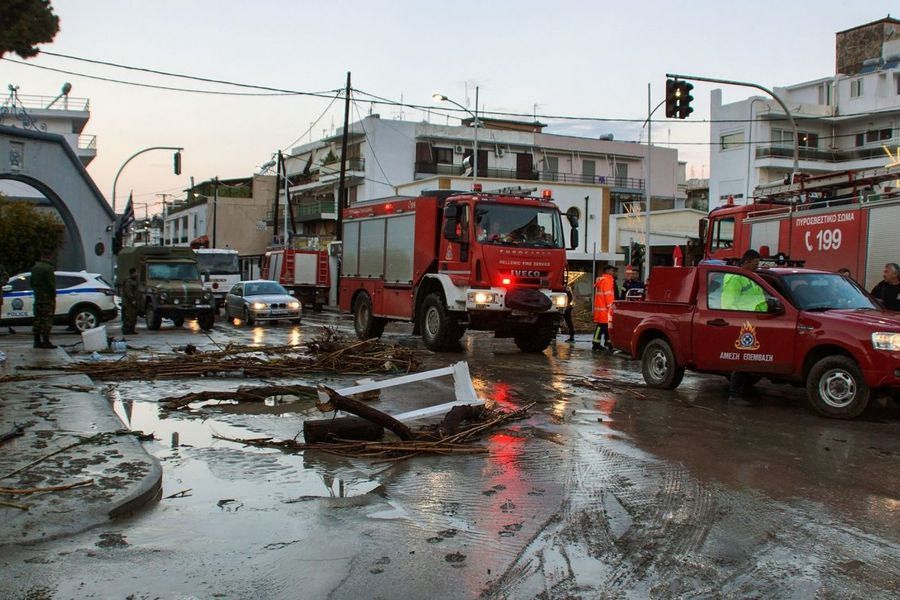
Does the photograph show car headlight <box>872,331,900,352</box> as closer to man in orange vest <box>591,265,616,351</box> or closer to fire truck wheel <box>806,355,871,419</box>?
fire truck wheel <box>806,355,871,419</box>

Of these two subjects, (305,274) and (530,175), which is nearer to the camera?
(305,274)

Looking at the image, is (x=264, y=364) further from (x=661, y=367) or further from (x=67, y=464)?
(x=67, y=464)

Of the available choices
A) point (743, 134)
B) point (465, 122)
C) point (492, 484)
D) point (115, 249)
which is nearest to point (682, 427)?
point (492, 484)

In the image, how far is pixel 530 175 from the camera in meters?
62.1

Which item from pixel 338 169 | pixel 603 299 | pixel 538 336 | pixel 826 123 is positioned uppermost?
pixel 826 123

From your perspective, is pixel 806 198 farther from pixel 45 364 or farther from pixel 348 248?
pixel 45 364

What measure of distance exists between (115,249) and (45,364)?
935 inches

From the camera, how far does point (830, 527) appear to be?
5.21m

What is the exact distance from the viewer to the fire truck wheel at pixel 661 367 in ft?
36.3

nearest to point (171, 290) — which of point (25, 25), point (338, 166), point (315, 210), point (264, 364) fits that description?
point (264, 364)

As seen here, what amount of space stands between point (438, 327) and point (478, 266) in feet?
5.54

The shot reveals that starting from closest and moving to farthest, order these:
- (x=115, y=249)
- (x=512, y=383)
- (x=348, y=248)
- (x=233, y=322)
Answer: (x=512, y=383) → (x=348, y=248) → (x=233, y=322) → (x=115, y=249)

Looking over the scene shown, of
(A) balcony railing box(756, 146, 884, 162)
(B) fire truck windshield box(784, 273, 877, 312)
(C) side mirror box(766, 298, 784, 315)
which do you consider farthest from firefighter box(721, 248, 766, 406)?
(A) balcony railing box(756, 146, 884, 162)

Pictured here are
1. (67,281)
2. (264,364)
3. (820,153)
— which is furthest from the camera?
(820,153)
